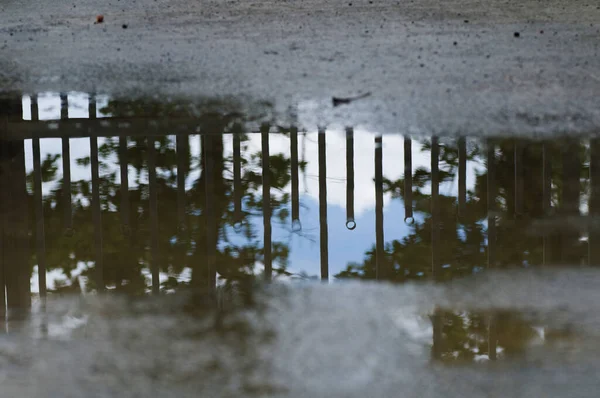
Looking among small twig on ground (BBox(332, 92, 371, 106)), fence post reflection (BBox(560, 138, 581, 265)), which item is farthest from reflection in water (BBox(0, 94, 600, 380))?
small twig on ground (BBox(332, 92, 371, 106))

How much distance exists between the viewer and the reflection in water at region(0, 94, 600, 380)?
267 cm

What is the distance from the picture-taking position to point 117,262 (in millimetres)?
2760

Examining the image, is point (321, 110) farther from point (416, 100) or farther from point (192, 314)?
point (192, 314)

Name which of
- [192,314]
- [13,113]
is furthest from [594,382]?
[13,113]

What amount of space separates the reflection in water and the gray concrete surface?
17.9 inches

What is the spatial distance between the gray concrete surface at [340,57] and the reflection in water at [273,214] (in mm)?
455

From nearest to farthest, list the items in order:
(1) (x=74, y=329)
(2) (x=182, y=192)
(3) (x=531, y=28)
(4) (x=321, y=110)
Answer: (1) (x=74, y=329) < (2) (x=182, y=192) < (4) (x=321, y=110) < (3) (x=531, y=28)

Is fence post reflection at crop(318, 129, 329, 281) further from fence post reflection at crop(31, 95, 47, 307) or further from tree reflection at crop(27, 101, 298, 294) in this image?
fence post reflection at crop(31, 95, 47, 307)

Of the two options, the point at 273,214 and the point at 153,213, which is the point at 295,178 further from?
the point at 153,213

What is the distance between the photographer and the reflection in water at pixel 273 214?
267 cm

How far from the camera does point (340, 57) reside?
17.7 ft

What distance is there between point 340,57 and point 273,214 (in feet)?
8.15

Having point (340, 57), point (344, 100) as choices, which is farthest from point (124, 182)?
point (340, 57)

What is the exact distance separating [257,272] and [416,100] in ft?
6.49
